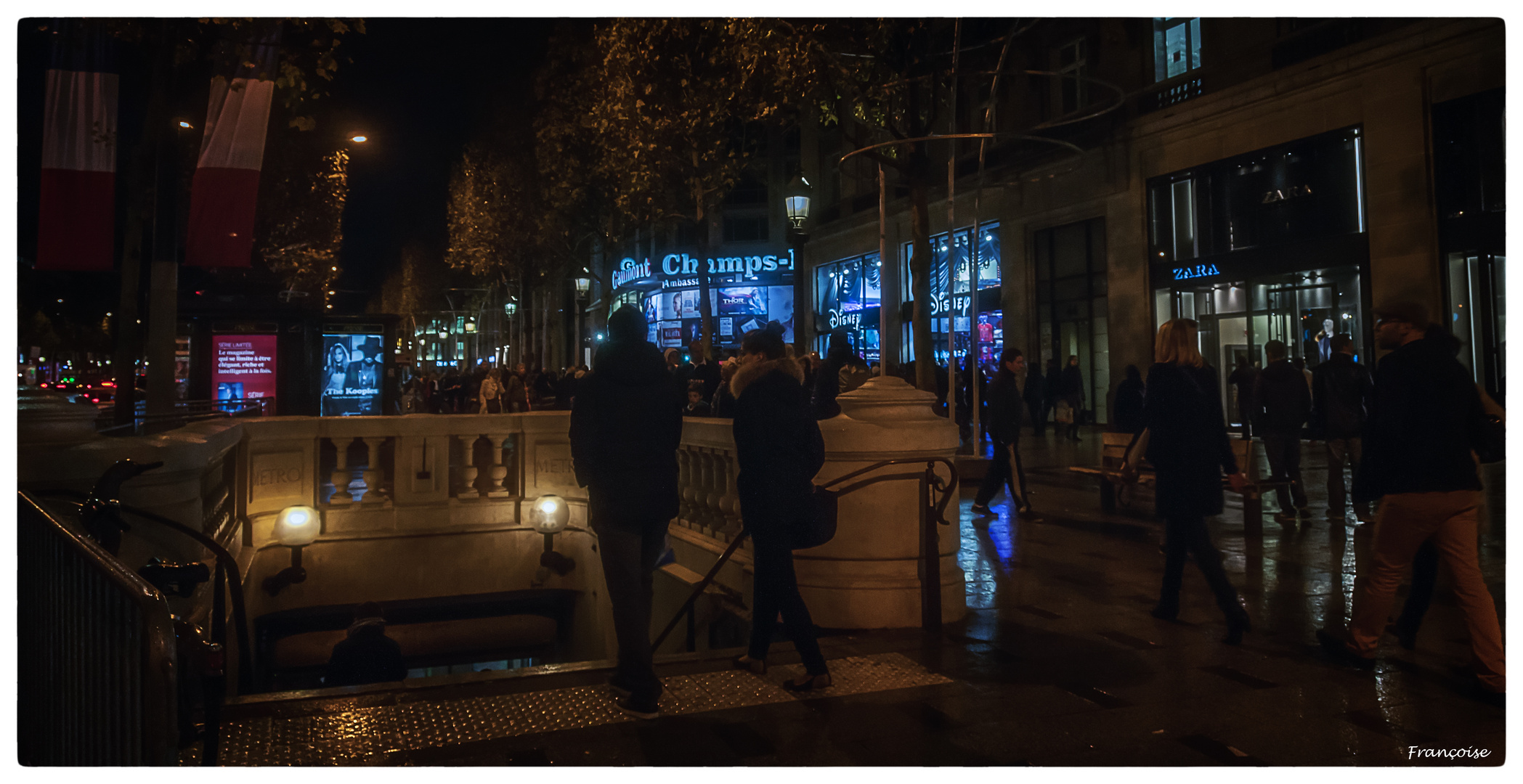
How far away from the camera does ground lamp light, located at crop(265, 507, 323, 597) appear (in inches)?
341

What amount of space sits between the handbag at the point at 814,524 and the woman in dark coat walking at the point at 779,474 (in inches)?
0.8

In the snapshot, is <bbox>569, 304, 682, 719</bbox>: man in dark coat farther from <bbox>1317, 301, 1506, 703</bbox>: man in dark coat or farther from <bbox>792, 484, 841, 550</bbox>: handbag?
<bbox>1317, 301, 1506, 703</bbox>: man in dark coat

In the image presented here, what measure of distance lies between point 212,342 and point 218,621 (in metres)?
17.1

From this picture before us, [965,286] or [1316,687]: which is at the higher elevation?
[965,286]

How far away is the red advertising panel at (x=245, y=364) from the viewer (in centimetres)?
2127

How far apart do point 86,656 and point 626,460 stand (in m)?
2.22

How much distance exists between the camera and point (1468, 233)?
52.5 ft

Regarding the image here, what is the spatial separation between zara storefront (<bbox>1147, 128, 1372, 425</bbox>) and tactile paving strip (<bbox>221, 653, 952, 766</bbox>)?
15790 millimetres

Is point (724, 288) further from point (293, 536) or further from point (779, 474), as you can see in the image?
point (779, 474)

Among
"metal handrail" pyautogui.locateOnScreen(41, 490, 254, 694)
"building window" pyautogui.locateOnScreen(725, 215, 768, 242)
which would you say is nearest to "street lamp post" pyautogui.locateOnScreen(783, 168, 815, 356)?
"building window" pyautogui.locateOnScreen(725, 215, 768, 242)

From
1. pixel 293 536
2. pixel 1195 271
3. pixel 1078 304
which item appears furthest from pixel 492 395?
pixel 1195 271

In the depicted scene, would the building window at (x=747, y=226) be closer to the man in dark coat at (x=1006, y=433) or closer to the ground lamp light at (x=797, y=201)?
the ground lamp light at (x=797, y=201)

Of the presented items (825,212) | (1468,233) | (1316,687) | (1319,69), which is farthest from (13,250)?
(825,212)
